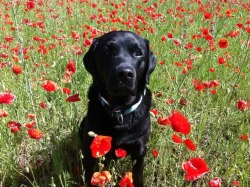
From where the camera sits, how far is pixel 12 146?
7.51 ft

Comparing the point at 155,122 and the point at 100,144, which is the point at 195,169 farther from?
the point at 155,122

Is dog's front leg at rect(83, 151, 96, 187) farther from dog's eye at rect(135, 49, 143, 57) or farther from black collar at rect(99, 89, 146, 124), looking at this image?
dog's eye at rect(135, 49, 143, 57)

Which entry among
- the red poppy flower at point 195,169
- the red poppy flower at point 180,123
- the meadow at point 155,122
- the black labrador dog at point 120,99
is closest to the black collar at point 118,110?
the black labrador dog at point 120,99

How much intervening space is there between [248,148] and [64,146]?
1.50 metres

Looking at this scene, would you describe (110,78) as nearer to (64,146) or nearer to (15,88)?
(64,146)

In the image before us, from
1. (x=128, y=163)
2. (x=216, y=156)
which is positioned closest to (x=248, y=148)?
(x=216, y=156)

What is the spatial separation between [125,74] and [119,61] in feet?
0.66

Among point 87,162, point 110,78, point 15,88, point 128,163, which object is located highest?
point 110,78

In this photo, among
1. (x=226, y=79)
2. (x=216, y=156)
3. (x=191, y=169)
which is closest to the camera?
(x=191, y=169)

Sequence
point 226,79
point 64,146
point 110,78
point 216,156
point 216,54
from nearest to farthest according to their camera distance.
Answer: point 110,78 → point 216,156 → point 64,146 → point 226,79 → point 216,54

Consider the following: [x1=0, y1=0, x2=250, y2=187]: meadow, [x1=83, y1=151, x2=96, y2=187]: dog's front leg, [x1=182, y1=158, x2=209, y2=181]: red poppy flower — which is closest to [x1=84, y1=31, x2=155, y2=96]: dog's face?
[x1=0, y1=0, x2=250, y2=187]: meadow

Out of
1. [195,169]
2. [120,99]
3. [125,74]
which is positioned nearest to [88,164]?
[120,99]

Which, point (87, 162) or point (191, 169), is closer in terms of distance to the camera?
point (191, 169)

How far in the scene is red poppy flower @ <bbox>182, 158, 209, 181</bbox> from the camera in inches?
41.0
